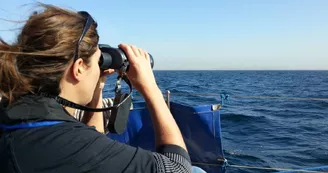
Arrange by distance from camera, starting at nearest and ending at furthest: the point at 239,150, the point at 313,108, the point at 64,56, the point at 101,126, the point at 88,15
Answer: the point at 64,56, the point at 88,15, the point at 101,126, the point at 239,150, the point at 313,108

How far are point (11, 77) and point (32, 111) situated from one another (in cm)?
15

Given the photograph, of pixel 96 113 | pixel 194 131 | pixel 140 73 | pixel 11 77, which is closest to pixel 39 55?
pixel 11 77

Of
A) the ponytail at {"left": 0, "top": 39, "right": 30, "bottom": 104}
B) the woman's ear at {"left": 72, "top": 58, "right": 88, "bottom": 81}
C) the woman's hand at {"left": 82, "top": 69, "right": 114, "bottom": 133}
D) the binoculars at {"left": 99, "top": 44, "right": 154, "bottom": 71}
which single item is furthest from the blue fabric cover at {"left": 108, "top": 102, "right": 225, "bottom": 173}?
the ponytail at {"left": 0, "top": 39, "right": 30, "bottom": 104}

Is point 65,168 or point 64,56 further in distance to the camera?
point 64,56

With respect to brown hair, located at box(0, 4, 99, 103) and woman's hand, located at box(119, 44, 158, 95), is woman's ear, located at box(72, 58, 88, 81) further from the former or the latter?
woman's hand, located at box(119, 44, 158, 95)

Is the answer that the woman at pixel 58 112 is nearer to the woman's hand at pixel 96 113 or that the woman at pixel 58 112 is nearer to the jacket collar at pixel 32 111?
the jacket collar at pixel 32 111

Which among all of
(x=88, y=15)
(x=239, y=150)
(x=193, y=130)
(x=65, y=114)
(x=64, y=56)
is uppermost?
(x=88, y=15)

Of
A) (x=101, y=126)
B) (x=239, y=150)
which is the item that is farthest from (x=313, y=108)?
(x=101, y=126)

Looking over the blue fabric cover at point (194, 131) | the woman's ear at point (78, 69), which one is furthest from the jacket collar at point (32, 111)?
the blue fabric cover at point (194, 131)

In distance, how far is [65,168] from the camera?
2.80ft

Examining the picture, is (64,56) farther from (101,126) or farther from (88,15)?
(101,126)

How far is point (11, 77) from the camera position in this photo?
3.15 ft

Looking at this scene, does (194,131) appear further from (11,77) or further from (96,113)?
(11,77)

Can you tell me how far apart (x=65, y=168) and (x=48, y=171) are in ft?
0.15
